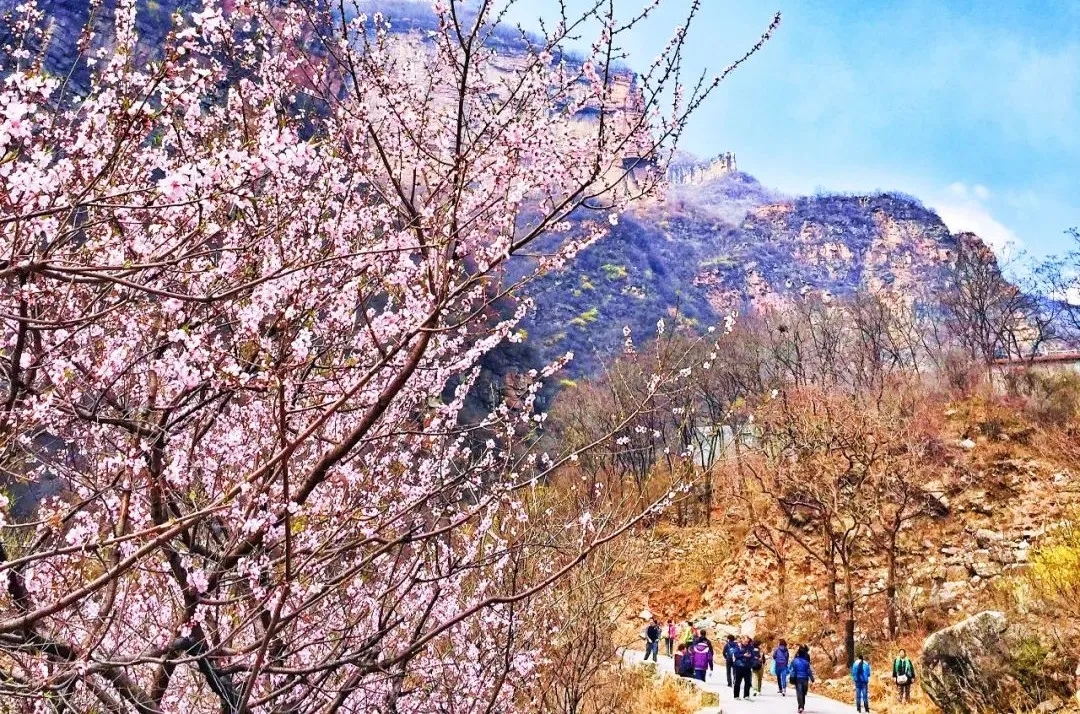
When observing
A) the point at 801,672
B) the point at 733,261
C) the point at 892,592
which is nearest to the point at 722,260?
the point at 733,261

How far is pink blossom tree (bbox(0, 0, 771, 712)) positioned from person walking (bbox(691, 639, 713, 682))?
11.9m

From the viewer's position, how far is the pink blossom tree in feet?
7.97

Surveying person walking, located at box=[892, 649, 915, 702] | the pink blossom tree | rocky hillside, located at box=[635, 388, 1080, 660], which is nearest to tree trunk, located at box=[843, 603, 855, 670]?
rocky hillside, located at box=[635, 388, 1080, 660]

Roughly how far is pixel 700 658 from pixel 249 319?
14638mm

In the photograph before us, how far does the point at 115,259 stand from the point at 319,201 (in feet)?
3.86

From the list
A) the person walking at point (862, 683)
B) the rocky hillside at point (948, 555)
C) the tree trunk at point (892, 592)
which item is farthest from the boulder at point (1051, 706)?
the tree trunk at point (892, 592)

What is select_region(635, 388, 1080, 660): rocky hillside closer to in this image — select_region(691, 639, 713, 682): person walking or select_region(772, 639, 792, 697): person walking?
select_region(691, 639, 713, 682): person walking

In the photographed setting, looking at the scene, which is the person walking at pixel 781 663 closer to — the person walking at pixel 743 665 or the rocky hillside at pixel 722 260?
the person walking at pixel 743 665

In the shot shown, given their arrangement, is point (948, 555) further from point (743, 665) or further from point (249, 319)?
point (249, 319)

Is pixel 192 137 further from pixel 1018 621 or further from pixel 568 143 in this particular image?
pixel 1018 621

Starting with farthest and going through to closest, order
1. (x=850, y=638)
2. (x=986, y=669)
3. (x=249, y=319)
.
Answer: (x=850, y=638) < (x=986, y=669) < (x=249, y=319)

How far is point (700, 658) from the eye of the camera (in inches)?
614

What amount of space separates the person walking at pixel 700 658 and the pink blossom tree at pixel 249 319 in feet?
39.1

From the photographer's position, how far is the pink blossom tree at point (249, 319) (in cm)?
243
